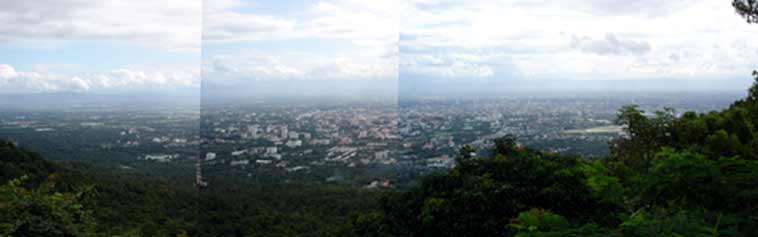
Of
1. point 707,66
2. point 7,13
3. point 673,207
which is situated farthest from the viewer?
point 7,13

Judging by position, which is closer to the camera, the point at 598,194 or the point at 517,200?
the point at 598,194

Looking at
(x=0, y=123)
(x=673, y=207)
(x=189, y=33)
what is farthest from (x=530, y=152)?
(x=0, y=123)

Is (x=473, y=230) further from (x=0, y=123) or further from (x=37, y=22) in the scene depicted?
(x=37, y=22)

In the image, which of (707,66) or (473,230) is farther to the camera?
(707,66)

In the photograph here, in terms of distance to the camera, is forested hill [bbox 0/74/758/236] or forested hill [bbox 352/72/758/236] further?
forested hill [bbox 0/74/758/236]

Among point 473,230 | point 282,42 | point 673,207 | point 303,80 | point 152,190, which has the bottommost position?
point 152,190

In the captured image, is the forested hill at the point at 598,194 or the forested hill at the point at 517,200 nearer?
the forested hill at the point at 598,194

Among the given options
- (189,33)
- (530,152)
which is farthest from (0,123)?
(530,152)

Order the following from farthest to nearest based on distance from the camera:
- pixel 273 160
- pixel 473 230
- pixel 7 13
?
pixel 7 13
pixel 273 160
pixel 473 230

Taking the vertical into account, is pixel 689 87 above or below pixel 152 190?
above
